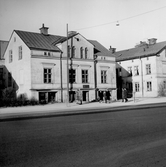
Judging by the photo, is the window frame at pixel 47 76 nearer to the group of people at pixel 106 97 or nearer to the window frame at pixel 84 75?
the window frame at pixel 84 75

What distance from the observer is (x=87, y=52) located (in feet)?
115

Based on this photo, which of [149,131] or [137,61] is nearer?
[149,131]

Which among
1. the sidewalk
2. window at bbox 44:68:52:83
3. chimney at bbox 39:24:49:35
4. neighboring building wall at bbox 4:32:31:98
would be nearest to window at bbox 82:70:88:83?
window at bbox 44:68:52:83

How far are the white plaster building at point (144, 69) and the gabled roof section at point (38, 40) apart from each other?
62.3ft

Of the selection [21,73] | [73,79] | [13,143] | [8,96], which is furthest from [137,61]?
[13,143]

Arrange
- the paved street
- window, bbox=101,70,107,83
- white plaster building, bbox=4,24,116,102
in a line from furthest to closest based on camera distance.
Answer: window, bbox=101,70,107,83 < white plaster building, bbox=4,24,116,102 < the paved street

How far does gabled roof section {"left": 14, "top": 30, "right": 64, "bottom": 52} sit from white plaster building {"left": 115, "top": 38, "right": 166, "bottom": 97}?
18990mm

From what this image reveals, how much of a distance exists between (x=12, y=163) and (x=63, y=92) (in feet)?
87.4

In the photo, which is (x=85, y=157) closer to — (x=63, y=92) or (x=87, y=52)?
(x=63, y=92)

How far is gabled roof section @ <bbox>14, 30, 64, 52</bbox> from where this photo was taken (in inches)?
1207

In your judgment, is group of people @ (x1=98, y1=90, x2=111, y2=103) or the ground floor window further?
group of people @ (x1=98, y1=90, x2=111, y2=103)

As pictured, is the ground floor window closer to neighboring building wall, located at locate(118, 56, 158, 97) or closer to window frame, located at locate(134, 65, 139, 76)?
neighboring building wall, located at locate(118, 56, 158, 97)

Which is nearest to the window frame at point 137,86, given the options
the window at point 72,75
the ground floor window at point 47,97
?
the window at point 72,75

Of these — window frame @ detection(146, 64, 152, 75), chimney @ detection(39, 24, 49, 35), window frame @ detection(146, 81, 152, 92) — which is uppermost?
chimney @ detection(39, 24, 49, 35)
